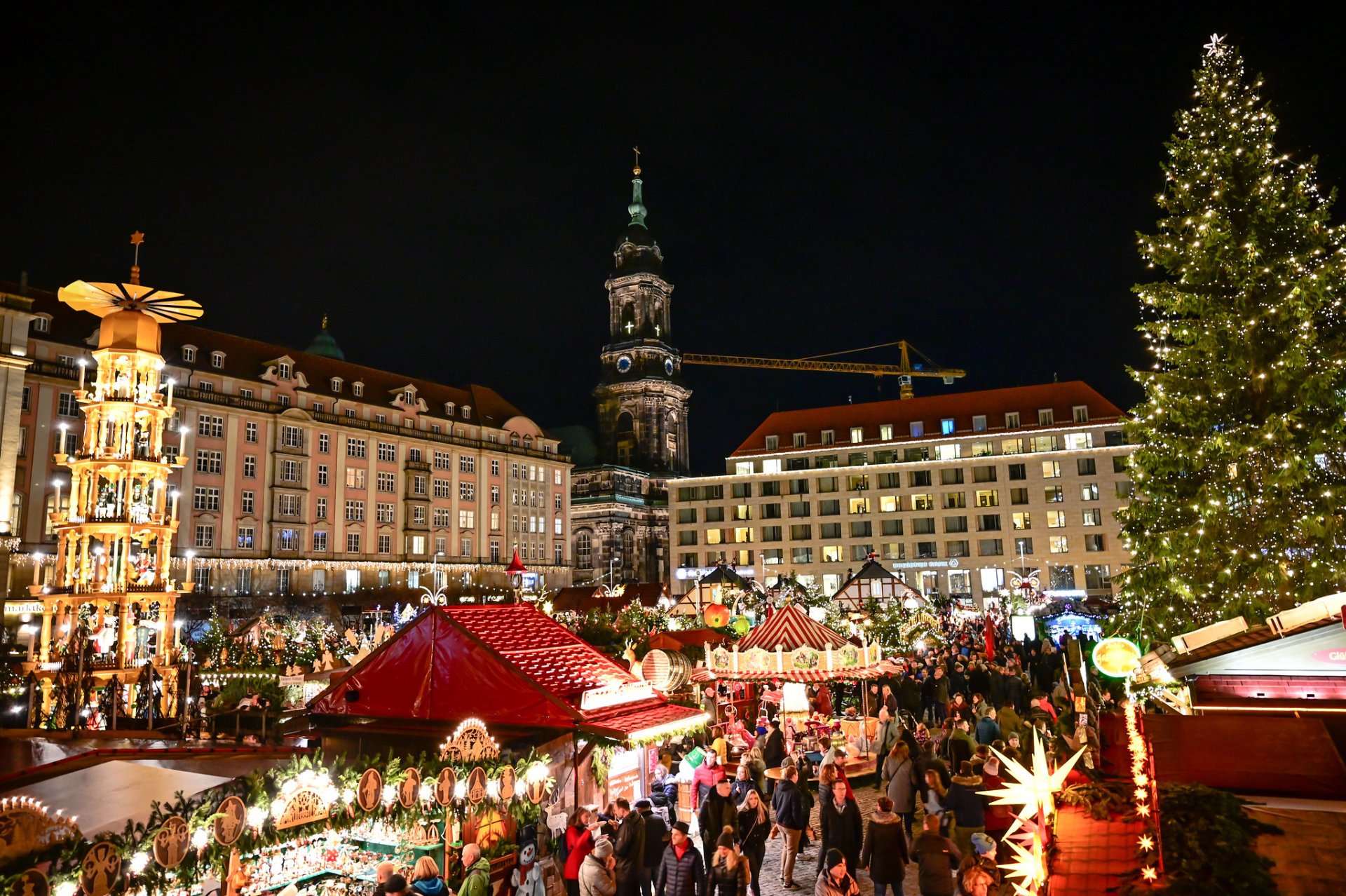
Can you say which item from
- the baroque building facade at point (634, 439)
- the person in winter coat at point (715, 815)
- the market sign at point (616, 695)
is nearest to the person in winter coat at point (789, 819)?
the person in winter coat at point (715, 815)

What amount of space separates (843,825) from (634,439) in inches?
3207

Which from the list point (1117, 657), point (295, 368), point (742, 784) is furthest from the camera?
point (295, 368)

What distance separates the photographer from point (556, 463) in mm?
71750

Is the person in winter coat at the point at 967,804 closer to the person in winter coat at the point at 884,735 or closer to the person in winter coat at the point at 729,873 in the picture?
the person in winter coat at the point at 729,873

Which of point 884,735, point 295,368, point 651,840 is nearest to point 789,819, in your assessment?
point 651,840

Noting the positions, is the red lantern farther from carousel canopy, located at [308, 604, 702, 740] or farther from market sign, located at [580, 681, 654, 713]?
carousel canopy, located at [308, 604, 702, 740]

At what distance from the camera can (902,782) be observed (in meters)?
10.4

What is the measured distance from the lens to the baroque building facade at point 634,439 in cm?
8762

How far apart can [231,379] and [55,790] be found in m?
49.6

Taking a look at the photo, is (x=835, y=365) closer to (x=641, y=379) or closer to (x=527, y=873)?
(x=641, y=379)

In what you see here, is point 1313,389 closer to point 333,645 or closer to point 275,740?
point 275,740

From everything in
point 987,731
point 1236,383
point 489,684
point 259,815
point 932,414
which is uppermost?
point 932,414

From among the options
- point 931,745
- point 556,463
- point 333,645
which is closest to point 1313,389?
point 931,745

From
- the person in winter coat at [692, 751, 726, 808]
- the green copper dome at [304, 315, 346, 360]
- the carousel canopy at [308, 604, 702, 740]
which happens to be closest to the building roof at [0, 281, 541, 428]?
the green copper dome at [304, 315, 346, 360]
